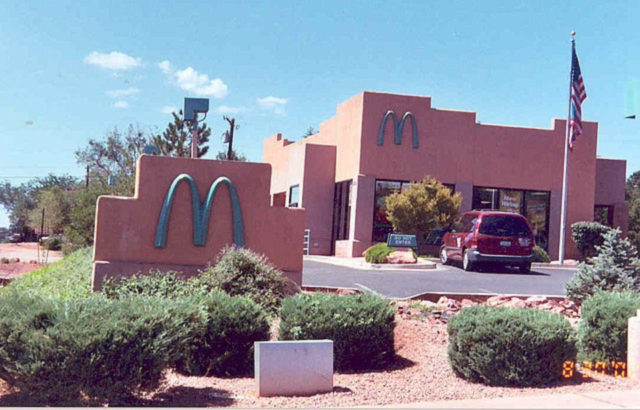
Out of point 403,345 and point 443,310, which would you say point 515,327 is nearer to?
point 403,345

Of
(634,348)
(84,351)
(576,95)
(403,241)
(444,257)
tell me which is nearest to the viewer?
(84,351)

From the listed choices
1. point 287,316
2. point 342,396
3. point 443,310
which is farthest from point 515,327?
point 443,310

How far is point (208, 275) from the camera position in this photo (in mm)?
10836

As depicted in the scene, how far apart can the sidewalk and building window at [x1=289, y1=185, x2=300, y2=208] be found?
27330 mm

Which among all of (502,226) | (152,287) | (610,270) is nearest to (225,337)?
(152,287)

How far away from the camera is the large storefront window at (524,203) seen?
104 ft

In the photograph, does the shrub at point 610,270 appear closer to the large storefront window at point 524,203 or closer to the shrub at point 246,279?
the shrub at point 246,279

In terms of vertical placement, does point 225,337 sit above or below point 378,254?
below

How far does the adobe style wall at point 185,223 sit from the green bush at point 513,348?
5.43m

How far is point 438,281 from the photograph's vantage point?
703 inches

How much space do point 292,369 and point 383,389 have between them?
106 cm

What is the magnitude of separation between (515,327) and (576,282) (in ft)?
17.8
